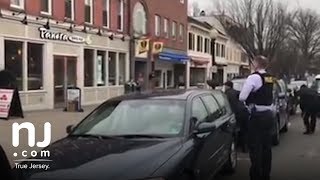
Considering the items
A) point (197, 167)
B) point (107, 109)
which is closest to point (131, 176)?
point (197, 167)

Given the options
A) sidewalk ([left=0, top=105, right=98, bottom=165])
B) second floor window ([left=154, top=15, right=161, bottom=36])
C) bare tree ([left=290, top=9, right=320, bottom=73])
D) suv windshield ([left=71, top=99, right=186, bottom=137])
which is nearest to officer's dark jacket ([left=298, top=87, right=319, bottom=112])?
sidewalk ([left=0, top=105, right=98, bottom=165])

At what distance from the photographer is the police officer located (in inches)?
325

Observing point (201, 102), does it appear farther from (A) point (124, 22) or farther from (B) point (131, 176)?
(A) point (124, 22)

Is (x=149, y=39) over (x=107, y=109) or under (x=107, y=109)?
over

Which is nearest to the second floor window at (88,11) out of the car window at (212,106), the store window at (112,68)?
the store window at (112,68)

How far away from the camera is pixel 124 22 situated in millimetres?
33188

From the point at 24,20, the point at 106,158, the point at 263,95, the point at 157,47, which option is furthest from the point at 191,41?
the point at 106,158

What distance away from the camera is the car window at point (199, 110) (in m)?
7.41

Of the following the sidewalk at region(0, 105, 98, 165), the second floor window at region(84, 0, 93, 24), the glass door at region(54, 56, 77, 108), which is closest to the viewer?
the sidewalk at region(0, 105, 98, 165)

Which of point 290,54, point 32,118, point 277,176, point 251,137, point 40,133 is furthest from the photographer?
point 290,54

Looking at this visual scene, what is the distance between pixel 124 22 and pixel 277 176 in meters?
24.8

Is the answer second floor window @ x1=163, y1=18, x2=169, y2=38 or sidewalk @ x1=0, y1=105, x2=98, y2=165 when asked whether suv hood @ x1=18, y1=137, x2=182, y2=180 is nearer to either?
sidewalk @ x1=0, y1=105, x2=98, y2=165

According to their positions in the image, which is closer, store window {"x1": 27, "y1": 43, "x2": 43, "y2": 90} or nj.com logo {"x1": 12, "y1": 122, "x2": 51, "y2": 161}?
nj.com logo {"x1": 12, "y1": 122, "x2": 51, "y2": 161}

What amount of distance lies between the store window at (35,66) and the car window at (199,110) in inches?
631
